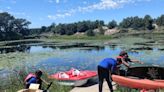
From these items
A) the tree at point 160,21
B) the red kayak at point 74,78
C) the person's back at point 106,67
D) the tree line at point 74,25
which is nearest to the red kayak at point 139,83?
the person's back at point 106,67

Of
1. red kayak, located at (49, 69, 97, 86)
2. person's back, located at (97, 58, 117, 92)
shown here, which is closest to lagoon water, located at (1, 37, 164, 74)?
person's back, located at (97, 58, 117, 92)

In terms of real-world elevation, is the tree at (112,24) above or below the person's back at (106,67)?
above

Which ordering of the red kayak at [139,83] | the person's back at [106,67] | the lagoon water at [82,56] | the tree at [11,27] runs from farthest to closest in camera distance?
the tree at [11,27] < the lagoon water at [82,56] < the red kayak at [139,83] < the person's back at [106,67]

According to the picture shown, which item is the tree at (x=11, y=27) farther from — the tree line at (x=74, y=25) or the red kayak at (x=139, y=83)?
the red kayak at (x=139, y=83)

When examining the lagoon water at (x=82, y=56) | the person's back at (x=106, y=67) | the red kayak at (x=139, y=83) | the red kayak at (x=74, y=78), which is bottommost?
the lagoon water at (x=82, y=56)

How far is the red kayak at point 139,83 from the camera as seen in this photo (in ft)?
38.0

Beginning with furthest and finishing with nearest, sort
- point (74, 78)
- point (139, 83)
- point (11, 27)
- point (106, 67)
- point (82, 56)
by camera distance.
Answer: point (11, 27), point (82, 56), point (74, 78), point (139, 83), point (106, 67)

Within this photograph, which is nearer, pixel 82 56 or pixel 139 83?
pixel 139 83

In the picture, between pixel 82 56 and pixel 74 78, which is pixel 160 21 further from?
pixel 74 78

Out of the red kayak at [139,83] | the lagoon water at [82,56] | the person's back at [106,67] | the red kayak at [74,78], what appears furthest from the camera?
the lagoon water at [82,56]

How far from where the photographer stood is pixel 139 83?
12.1 meters

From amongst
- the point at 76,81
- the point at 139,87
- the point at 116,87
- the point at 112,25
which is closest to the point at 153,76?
the point at 139,87

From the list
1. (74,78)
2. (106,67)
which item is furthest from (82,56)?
(106,67)

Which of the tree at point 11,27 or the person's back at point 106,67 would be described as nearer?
the person's back at point 106,67
